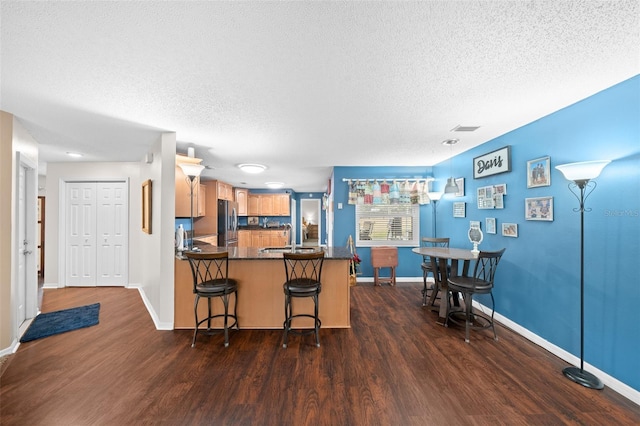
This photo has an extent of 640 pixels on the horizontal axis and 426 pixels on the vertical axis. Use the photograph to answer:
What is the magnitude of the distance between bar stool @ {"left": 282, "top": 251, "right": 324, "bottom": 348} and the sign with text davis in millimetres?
2529

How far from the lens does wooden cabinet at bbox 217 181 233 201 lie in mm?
6489

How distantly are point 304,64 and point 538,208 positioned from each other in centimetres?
281

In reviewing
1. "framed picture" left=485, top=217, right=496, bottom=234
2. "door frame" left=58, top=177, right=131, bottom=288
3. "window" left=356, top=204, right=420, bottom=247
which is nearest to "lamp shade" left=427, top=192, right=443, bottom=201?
"window" left=356, top=204, right=420, bottom=247

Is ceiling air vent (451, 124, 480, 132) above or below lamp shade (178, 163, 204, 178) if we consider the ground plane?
above

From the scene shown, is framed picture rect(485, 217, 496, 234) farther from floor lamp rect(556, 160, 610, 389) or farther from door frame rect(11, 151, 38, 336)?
door frame rect(11, 151, 38, 336)

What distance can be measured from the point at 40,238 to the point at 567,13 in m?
8.97

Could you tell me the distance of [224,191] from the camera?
270 inches

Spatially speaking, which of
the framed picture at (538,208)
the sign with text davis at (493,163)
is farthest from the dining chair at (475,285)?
the sign with text davis at (493,163)

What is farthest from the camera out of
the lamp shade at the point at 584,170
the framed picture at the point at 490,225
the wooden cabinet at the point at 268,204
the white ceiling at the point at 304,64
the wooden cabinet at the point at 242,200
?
the wooden cabinet at the point at 268,204

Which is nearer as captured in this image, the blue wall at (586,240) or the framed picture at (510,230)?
the blue wall at (586,240)

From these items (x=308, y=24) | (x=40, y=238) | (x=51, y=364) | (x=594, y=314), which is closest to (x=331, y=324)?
(x=594, y=314)

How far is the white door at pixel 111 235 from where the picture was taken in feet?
15.6

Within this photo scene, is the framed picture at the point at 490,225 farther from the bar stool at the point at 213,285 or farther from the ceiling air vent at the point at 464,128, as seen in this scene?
the bar stool at the point at 213,285

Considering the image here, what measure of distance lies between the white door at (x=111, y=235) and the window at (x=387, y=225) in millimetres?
4464
